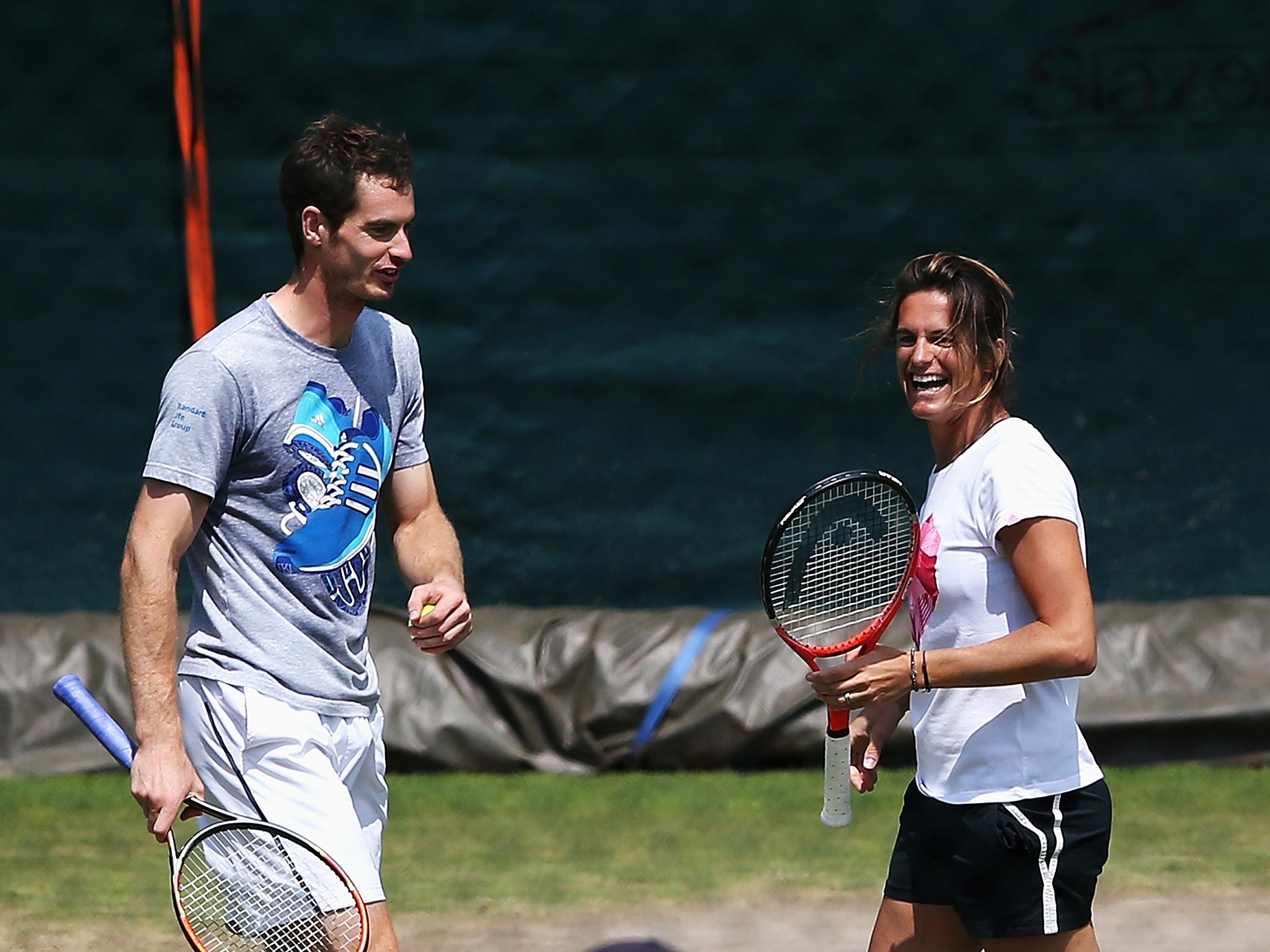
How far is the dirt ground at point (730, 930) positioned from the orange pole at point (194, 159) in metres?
2.60

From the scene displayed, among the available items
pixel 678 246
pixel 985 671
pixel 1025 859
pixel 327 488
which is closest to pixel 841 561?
pixel 985 671

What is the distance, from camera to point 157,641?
2836 mm

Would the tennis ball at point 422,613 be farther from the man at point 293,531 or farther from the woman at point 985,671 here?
the woman at point 985,671

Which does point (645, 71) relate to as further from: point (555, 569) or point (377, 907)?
point (377, 907)

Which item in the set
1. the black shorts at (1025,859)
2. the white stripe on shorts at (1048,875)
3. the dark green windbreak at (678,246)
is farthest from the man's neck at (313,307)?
the dark green windbreak at (678,246)

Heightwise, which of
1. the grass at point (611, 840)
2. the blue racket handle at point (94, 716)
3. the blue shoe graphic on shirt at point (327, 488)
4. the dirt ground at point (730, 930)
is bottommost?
the grass at point (611, 840)

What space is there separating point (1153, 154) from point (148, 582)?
185 inches

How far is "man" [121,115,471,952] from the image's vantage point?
289 cm

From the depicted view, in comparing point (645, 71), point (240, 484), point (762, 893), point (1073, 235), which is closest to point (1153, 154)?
point (1073, 235)

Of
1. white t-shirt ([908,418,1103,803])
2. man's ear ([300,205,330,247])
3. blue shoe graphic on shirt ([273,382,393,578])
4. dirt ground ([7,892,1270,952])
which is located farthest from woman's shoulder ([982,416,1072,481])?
dirt ground ([7,892,1270,952])

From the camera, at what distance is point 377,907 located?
2.93 m

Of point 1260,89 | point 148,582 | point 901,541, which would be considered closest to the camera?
point 148,582

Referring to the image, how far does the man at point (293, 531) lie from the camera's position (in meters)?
2.89

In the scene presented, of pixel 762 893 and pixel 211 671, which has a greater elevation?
pixel 211 671
